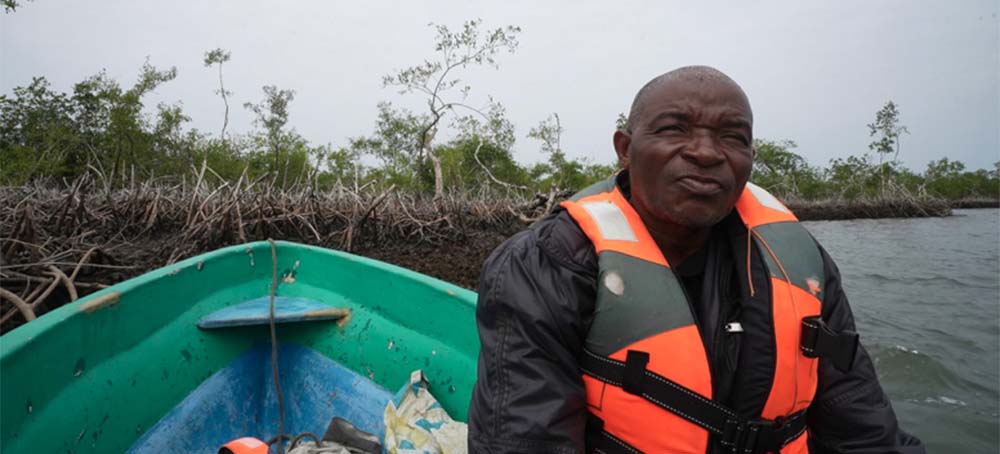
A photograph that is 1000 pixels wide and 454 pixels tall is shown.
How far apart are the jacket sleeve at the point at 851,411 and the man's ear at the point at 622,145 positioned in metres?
0.61

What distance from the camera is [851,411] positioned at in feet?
3.81

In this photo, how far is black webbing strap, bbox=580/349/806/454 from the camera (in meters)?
1.01

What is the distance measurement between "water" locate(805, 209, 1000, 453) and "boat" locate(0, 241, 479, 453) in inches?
134

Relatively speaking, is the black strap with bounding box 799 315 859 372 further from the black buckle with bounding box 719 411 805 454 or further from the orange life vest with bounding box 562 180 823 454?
the black buckle with bounding box 719 411 805 454

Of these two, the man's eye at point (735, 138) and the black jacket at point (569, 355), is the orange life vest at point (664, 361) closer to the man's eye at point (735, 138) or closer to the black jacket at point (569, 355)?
the black jacket at point (569, 355)

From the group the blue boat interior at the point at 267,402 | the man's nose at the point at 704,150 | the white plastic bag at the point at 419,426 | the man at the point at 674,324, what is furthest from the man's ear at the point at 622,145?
the blue boat interior at the point at 267,402

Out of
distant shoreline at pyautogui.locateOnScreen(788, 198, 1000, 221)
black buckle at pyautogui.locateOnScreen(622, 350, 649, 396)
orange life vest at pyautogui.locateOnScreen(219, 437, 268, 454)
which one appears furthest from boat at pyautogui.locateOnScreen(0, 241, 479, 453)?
distant shoreline at pyautogui.locateOnScreen(788, 198, 1000, 221)

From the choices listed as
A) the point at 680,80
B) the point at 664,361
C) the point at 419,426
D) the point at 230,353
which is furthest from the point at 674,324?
the point at 230,353

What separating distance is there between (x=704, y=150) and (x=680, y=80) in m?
0.19

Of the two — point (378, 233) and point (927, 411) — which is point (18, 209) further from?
point (927, 411)

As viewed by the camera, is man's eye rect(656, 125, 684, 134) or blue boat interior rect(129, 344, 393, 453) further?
blue boat interior rect(129, 344, 393, 453)

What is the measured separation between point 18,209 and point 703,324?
236 inches

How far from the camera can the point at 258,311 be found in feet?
7.90

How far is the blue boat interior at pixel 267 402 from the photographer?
201 centimetres
